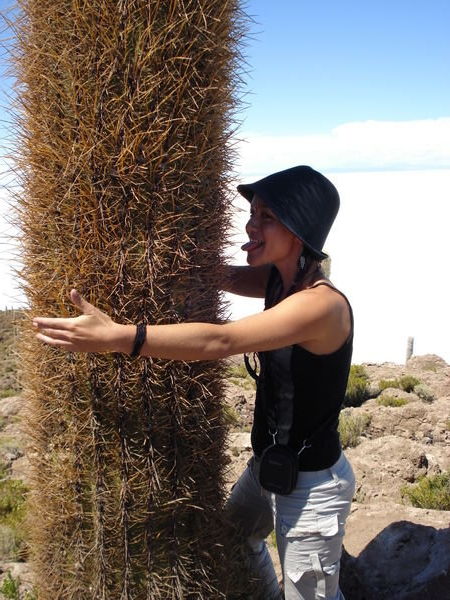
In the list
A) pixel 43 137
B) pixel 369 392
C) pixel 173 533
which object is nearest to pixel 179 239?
pixel 43 137

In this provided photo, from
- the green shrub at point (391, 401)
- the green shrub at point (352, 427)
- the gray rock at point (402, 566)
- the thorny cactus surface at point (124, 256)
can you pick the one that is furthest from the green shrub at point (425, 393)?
the thorny cactus surface at point (124, 256)

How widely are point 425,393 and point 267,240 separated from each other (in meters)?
7.88

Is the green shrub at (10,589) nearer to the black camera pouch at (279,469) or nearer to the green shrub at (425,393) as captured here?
the black camera pouch at (279,469)

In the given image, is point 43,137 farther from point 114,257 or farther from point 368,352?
point 368,352

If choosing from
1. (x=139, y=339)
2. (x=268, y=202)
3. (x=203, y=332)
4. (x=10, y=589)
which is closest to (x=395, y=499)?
(x=10, y=589)

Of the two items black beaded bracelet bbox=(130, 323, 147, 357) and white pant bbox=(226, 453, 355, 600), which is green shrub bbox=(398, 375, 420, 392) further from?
black beaded bracelet bbox=(130, 323, 147, 357)

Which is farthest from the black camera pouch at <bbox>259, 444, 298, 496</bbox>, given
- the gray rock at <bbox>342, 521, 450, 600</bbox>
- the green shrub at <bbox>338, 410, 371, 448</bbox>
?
the green shrub at <bbox>338, 410, 371, 448</bbox>

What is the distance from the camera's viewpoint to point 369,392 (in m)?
9.76

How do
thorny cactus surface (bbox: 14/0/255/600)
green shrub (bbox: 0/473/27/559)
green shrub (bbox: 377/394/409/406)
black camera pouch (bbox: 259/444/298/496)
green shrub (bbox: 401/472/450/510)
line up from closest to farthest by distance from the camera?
thorny cactus surface (bbox: 14/0/255/600) < black camera pouch (bbox: 259/444/298/496) < green shrub (bbox: 0/473/27/559) < green shrub (bbox: 401/472/450/510) < green shrub (bbox: 377/394/409/406)

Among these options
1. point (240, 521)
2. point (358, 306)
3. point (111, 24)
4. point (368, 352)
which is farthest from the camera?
point (358, 306)

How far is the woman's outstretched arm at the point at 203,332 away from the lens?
2.08 meters

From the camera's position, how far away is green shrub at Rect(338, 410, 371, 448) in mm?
7223

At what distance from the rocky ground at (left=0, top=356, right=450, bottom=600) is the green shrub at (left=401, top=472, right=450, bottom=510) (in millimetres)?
95

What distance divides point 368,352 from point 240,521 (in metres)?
20.6
